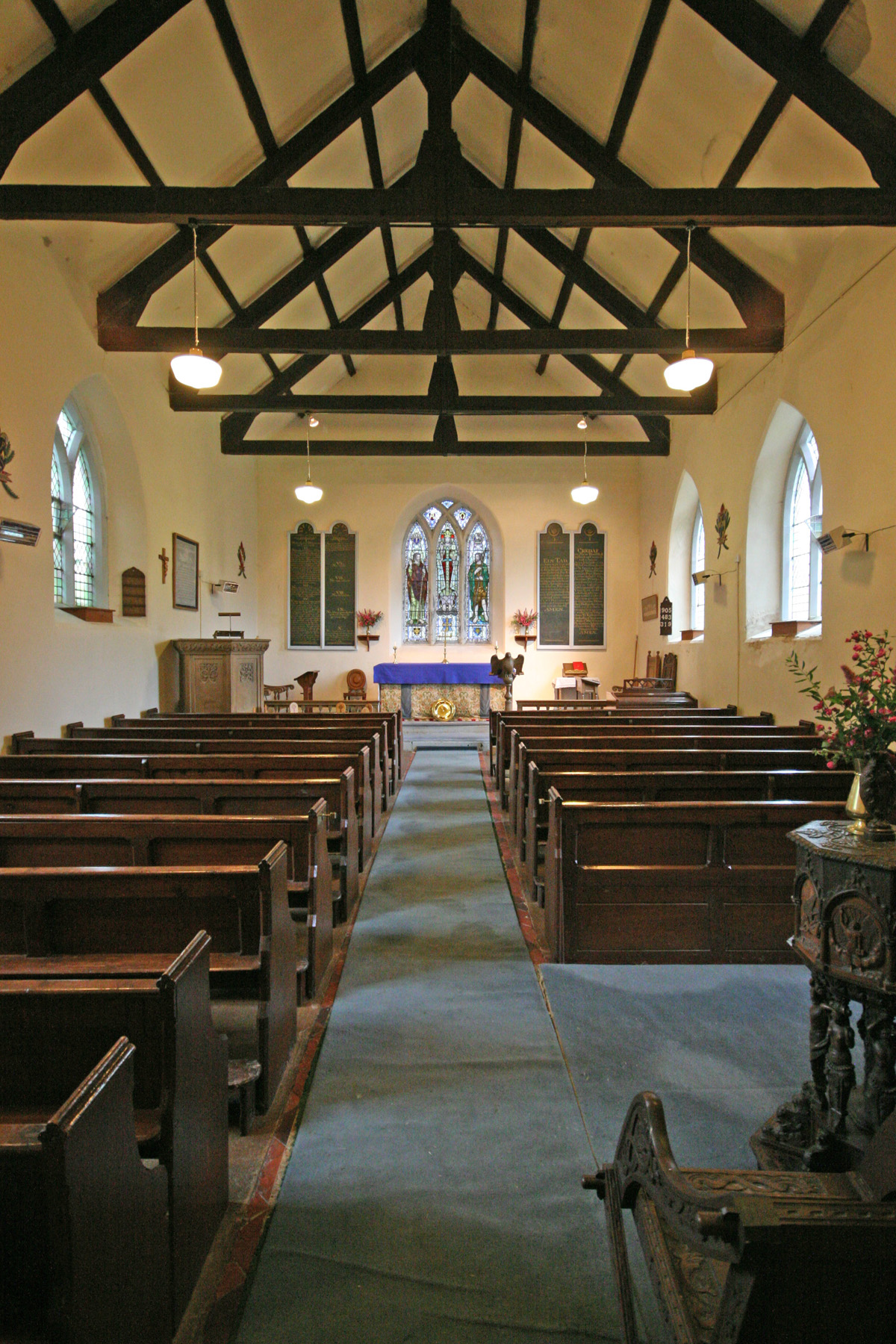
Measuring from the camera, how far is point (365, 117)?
6551 millimetres

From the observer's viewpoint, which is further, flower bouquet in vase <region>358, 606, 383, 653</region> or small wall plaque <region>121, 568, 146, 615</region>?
flower bouquet in vase <region>358, 606, 383, 653</region>

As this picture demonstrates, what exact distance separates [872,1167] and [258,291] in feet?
28.4

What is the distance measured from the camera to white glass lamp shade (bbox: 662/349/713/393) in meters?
5.28

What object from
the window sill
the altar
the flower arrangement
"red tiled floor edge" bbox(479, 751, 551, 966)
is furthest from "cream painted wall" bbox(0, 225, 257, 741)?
the flower arrangement

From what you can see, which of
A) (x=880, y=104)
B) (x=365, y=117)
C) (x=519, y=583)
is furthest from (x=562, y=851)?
(x=519, y=583)

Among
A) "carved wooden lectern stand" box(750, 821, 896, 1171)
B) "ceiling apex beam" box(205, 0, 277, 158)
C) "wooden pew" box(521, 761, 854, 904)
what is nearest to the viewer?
"carved wooden lectern stand" box(750, 821, 896, 1171)

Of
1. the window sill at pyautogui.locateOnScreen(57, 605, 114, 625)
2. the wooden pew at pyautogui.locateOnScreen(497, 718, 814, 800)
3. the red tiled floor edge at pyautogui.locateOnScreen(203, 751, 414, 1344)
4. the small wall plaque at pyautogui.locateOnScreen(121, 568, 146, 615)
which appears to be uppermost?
the small wall plaque at pyautogui.locateOnScreen(121, 568, 146, 615)

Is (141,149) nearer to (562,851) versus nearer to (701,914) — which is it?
(562,851)

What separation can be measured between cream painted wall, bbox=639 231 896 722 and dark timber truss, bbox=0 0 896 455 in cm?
54

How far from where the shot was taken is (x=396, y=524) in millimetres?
12586

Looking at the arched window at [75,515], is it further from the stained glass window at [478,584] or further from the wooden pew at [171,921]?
the stained glass window at [478,584]

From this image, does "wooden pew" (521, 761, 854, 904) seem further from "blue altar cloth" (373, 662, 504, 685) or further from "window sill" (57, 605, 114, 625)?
"blue altar cloth" (373, 662, 504, 685)

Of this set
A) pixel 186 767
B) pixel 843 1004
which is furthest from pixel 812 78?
pixel 186 767

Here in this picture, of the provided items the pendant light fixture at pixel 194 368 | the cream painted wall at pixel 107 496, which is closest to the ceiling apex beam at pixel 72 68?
the cream painted wall at pixel 107 496
